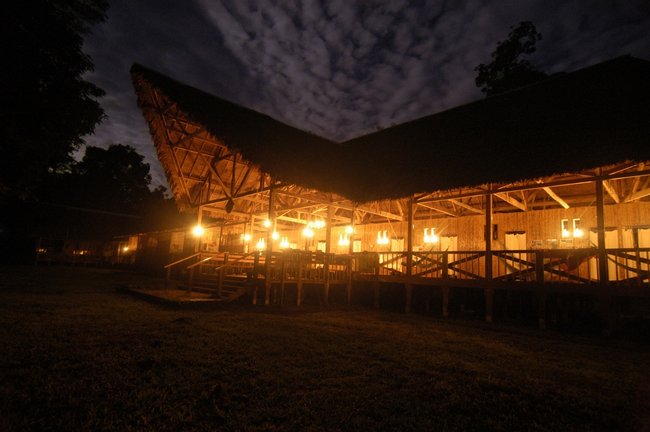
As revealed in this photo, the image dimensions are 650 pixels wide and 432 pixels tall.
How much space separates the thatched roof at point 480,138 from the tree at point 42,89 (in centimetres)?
360

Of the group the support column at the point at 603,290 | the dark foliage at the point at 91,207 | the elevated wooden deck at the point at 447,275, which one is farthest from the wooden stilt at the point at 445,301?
the dark foliage at the point at 91,207

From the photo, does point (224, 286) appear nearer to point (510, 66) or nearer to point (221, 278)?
point (221, 278)

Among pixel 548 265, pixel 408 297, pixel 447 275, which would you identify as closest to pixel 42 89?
pixel 408 297

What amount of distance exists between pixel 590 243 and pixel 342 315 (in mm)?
9986

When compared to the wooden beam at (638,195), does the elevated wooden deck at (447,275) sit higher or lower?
lower

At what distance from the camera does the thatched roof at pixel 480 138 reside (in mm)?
9617

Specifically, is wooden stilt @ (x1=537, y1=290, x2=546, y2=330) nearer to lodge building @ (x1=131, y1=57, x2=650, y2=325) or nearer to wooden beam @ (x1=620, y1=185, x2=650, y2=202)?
lodge building @ (x1=131, y1=57, x2=650, y2=325)

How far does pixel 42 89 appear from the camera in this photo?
15.4 meters

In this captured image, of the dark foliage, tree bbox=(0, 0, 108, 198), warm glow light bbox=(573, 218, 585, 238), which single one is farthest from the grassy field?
the dark foliage

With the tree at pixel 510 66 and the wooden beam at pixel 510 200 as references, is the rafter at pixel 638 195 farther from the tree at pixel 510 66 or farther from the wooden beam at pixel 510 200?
the tree at pixel 510 66

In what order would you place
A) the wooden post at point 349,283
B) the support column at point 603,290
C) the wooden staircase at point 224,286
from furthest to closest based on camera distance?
the wooden post at point 349,283 < the wooden staircase at point 224,286 < the support column at point 603,290

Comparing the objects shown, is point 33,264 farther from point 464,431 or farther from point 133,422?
point 464,431

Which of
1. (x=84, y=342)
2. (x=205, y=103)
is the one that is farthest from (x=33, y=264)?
(x=84, y=342)

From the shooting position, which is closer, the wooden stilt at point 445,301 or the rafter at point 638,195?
the rafter at point 638,195
